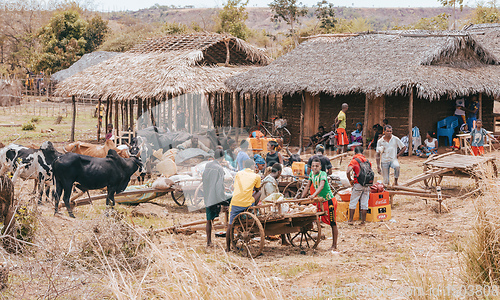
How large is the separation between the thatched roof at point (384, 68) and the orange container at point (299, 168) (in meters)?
6.69

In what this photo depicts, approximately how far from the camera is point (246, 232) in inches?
289

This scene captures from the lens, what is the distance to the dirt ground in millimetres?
5289

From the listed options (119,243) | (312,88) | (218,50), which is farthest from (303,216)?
(218,50)

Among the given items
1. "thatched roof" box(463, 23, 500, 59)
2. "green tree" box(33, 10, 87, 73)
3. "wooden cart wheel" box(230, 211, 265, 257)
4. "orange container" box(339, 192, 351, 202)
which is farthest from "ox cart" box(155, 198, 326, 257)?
"green tree" box(33, 10, 87, 73)

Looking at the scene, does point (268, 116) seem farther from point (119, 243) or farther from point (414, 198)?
point (119, 243)

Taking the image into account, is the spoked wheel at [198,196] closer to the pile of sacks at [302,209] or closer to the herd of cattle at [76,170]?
the herd of cattle at [76,170]

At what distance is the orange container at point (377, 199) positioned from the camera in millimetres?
9383

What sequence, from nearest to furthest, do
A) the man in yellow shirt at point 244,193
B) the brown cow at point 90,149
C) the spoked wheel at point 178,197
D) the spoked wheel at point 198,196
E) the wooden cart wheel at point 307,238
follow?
the man in yellow shirt at point 244,193 → the wooden cart wheel at point 307,238 → the spoked wheel at point 198,196 → the spoked wheel at point 178,197 → the brown cow at point 90,149

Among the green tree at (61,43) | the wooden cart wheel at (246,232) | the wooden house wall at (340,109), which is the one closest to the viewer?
the wooden cart wheel at (246,232)

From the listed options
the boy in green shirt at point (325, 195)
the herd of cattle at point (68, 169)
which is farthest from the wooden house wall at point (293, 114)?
the boy in green shirt at point (325, 195)

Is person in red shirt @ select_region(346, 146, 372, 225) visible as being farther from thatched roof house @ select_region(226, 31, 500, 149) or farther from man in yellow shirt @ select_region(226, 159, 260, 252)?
thatched roof house @ select_region(226, 31, 500, 149)

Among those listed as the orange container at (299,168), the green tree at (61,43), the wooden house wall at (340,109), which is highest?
the green tree at (61,43)

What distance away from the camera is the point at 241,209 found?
7.38 m

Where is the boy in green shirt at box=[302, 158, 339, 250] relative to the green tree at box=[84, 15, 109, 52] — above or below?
below
